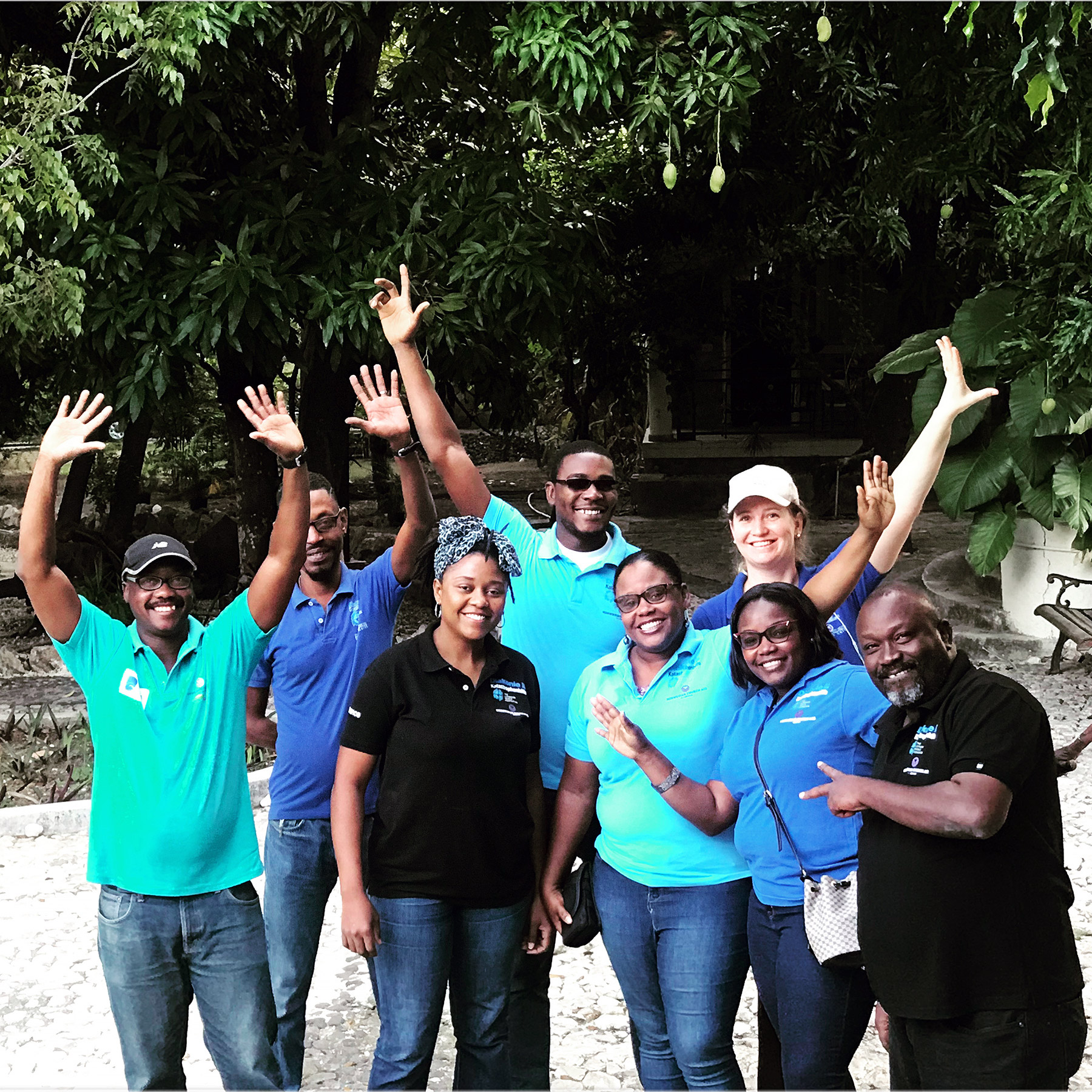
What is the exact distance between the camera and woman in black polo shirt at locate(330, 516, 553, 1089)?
342 cm

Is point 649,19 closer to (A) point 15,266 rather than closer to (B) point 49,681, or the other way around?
(A) point 15,266

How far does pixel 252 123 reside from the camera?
10039mm

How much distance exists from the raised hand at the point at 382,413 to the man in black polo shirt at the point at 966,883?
5.78 feet

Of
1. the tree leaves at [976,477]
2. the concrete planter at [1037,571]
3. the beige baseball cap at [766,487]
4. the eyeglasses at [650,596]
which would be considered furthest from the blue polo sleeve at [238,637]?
the concrete planter at [1037,571]

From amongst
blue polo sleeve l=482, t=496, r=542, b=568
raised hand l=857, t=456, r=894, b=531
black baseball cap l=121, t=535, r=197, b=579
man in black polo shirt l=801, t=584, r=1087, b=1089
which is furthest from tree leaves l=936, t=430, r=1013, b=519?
black baseball cap l=121, t=535, r=197, b=579

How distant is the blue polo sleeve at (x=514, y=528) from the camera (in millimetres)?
4066

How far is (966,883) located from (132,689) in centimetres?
208

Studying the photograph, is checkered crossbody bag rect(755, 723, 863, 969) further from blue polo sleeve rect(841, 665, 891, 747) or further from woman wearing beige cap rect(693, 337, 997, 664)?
woman wearing beige cap rect(693, 337, 997, 664)

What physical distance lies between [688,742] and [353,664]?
1.12 metres

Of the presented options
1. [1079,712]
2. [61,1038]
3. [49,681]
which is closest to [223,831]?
[61,1038]

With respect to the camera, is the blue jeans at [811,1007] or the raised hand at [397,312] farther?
the raised hand at [397,312]

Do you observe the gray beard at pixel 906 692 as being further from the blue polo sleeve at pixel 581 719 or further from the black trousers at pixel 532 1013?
the black trousers at pixel 532 1013

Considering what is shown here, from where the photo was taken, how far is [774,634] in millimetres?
3291

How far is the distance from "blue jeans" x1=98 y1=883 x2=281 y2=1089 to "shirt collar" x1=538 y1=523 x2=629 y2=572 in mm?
1288
